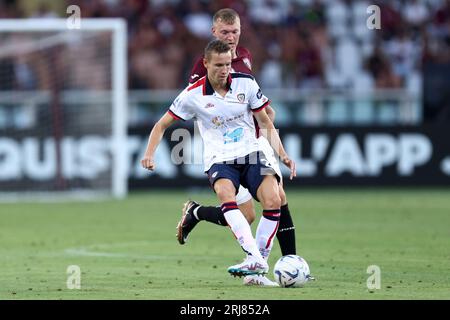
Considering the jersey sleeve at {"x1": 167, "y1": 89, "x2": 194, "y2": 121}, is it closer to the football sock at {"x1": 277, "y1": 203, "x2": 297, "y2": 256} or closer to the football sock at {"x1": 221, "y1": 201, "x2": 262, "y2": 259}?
the football sock at {"x1": 221, "y1": 201, "x2": 262, "y2": 259}

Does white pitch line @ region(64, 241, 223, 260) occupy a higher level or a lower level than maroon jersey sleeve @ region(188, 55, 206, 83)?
lower

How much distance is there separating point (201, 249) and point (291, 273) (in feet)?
12.6

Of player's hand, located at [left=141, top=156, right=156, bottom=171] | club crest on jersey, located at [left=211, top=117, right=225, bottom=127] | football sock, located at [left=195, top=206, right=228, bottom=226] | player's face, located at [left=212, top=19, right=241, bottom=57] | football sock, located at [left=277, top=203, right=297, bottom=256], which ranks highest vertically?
player's face, located at [left=212, top=19, right=241, bottom=57]

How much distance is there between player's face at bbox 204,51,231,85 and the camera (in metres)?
9.57

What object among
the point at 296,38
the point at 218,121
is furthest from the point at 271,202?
the point at 296,38

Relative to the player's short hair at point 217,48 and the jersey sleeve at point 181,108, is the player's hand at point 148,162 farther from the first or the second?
the player's short hair at point 217,48

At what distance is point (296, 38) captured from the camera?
78.9 ft

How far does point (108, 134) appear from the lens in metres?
21.6

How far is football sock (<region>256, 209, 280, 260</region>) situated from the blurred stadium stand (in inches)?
491

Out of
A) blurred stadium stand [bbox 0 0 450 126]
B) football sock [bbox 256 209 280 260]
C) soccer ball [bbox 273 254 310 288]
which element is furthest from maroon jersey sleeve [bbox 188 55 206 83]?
blurred stadium stand [bbox 0 0 450 126]

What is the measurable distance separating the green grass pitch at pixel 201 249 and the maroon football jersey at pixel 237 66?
180 cm

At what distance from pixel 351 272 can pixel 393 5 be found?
1583 cm

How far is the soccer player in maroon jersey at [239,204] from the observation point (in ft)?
32.9

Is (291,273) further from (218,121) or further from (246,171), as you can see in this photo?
(218,121)
